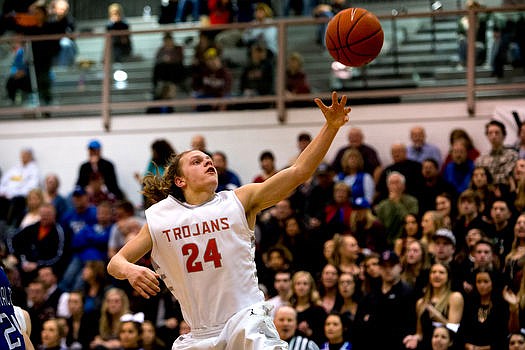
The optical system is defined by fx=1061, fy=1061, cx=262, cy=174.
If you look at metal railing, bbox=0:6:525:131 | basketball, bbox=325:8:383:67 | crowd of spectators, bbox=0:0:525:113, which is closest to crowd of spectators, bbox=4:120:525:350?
metal railing, bbox=0:6:525:131

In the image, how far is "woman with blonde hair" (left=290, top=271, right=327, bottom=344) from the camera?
1172cm

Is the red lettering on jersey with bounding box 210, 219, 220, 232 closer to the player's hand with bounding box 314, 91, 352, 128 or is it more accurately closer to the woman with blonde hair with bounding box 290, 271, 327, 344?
the player's hand with bounding box 314, 91, 352, 128

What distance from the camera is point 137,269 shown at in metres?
6.92

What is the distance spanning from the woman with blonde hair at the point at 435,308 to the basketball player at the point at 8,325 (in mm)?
5147

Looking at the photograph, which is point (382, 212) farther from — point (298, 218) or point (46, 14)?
point (46, 14)

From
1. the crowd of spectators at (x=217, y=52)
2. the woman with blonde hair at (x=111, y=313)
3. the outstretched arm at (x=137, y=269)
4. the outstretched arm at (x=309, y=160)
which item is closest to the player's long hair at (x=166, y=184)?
the outstretched arm at (x=137, y=269)

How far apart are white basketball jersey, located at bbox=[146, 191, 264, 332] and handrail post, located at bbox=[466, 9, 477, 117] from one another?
868 centimetres

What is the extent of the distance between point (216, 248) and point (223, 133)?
374 inches

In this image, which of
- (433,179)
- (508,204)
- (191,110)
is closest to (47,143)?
(191,110)

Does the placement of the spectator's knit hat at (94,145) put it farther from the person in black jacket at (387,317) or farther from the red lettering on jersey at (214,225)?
the red lettering on jersey at (214,225)

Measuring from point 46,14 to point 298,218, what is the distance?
6951 mm

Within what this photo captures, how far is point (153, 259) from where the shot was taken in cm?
755

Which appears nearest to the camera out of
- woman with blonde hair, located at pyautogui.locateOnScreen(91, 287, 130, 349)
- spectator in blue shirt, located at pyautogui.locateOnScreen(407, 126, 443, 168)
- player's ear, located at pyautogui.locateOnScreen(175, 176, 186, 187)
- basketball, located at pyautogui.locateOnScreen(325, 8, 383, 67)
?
player's ear, located at pyautogui.locateOnScreen(175, 176, 186, 187)

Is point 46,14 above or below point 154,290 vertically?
above
